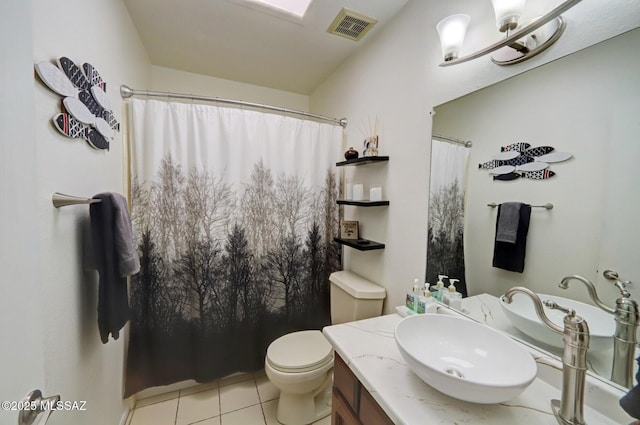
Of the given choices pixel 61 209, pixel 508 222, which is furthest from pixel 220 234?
pixel 508 222

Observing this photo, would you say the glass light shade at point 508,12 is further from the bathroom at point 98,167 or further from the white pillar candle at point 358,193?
the white pillar candle at point 358,193

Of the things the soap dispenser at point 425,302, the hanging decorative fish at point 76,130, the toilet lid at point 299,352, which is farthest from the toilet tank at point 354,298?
the hanging decorative fish at point 76,130

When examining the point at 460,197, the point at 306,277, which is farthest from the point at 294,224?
the point at 460,197

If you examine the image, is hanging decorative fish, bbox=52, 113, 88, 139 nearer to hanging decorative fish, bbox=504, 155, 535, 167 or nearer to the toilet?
the toilet

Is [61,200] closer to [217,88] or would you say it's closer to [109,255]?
[109,255]

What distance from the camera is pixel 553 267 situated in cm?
82

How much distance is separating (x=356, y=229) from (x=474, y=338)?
998mm

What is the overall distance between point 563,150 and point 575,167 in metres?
0.07

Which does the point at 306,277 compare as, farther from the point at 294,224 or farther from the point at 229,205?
the point at 229,205

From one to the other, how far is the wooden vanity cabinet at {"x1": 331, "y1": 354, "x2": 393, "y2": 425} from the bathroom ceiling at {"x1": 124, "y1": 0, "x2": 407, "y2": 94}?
1.86 metres

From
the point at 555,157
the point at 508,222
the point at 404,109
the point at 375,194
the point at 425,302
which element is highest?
the point at 404,109

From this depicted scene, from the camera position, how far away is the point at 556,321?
853 millimetres

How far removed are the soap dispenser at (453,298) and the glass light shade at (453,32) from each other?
41.3 inches

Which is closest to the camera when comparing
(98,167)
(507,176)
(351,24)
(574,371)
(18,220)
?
(18,220)
